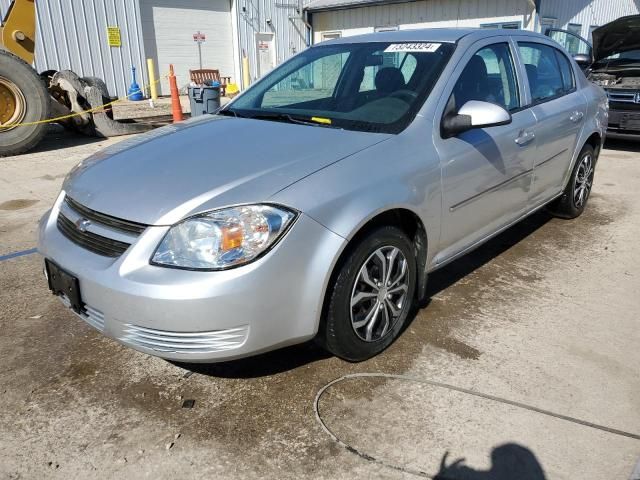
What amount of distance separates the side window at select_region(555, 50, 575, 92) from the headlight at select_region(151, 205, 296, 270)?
3434 mm

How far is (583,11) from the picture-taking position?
15.7 m

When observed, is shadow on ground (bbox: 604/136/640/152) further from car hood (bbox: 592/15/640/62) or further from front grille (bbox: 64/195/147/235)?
front grille (bbox: 64/195/147/235)

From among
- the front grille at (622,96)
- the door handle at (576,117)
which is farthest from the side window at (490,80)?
the front grille at (622,96)

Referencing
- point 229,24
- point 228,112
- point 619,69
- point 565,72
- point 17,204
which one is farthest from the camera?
point 229,24

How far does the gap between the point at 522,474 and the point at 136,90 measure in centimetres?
1629

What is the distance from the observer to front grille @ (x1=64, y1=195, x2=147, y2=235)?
225 centimetres

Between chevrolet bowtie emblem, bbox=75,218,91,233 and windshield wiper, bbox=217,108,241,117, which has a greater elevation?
windshield wiper, bbox=217,108,241,117

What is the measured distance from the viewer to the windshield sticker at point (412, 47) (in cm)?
328

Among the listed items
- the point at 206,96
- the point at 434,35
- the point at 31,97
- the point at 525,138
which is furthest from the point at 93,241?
the point at 206,96

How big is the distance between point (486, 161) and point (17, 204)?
5.01 m

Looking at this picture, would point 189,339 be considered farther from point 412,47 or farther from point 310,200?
point 412,47

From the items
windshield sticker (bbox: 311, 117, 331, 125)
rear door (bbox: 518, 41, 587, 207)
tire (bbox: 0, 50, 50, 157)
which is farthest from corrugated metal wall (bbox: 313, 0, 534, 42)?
windshield sticker (bbox: 311, 117, 331, 125)

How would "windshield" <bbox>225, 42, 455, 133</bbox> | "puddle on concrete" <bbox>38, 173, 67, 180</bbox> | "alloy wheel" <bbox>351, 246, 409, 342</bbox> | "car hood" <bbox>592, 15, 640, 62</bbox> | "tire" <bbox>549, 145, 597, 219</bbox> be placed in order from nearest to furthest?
"alloy wheel" <bbox>351, 246, 409, 342</bbox> → "windshield" <bbox>225, 42, 455, 133</bbox> → "tire" <bbox>549, 145, 597, 219</bbox> → "puddle on concrete" <bbox>38, 173, 67, 180</bbox> → "car hood" <bbox>592, 15, 640, 62</bbox>

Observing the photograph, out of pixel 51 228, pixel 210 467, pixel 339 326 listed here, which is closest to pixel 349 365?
pixel 339 326
